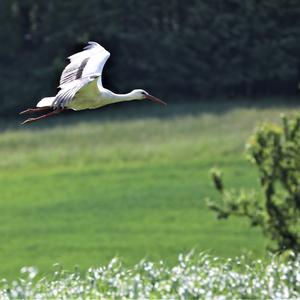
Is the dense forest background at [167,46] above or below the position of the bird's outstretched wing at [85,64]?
above

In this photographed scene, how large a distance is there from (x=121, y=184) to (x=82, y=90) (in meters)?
26.0

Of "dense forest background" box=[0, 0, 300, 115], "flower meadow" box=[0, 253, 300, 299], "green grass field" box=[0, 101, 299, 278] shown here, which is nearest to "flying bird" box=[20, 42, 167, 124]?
"flower meadow" box=[0, 253, 300, 299]

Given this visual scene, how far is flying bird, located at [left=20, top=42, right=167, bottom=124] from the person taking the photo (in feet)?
39.3

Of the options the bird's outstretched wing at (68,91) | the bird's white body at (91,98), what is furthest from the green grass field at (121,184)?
the bird's outstretched wing at (68,91)

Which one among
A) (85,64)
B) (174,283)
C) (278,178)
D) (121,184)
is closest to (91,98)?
(85,64)

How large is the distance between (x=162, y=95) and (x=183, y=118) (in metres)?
13.7

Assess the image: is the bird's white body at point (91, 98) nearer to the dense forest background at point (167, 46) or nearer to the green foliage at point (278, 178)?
the green foliage at point (278, 178)

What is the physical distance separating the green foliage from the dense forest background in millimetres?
40679

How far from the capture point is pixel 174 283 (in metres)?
12.0

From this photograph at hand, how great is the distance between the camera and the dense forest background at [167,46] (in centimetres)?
6606

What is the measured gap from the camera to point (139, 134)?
160ft

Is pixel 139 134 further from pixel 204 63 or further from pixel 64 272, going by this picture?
pixel 64 272

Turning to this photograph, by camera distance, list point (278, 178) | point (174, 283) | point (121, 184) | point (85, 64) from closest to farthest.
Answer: point (174, 283) < point (85, 64) < point (278, 178) < point (121, 184)

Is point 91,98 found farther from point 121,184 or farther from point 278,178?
point 121,184
